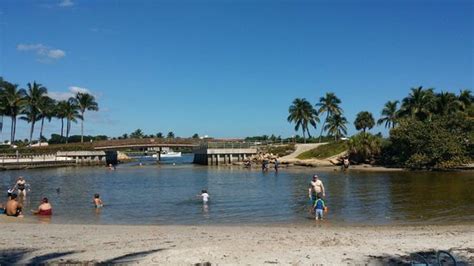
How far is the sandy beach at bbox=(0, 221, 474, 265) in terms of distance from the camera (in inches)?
493

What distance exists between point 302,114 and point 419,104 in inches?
1552

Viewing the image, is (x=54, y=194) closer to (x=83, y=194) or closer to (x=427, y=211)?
(x=83, y=194)

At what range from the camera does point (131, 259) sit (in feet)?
A: 41.4

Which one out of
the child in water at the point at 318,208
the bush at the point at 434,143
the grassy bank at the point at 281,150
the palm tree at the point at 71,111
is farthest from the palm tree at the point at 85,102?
the child in water at the point at 318,208

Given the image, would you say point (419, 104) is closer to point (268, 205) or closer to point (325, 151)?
point (325, 151)

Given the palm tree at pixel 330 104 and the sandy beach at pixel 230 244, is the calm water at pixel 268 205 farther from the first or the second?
the palm tree at pixel 330 104

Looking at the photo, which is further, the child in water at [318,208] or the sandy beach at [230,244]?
the child in water at [318,208]

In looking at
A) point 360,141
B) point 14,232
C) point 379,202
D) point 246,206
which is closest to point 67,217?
point 14,232

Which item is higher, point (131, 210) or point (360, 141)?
point (360, 141)

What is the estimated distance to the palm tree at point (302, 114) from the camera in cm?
12656

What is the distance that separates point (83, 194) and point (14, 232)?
2141 cm

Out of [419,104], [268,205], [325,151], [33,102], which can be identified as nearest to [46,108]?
[33,102]

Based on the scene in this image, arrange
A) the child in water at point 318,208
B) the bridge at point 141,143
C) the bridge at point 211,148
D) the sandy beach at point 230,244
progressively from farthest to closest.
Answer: the bridge at point 141,143
the bridge at point 211,148
the child in water at point 318,208
the sandy beach at point 230,244

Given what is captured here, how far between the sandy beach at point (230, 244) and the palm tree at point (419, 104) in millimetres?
72338
